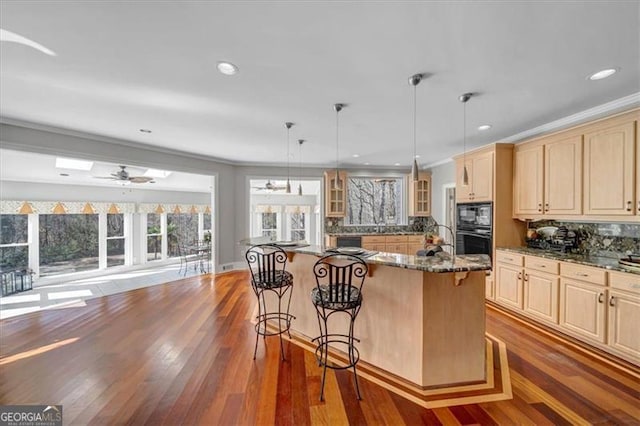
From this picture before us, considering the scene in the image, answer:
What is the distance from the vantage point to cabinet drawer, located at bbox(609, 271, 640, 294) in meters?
2.34

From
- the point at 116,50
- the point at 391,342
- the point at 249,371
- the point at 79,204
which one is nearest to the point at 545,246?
the point at 391,342

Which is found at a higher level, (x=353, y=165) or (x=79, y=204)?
(x=353, y=165)

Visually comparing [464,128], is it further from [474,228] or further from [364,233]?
[364,233]

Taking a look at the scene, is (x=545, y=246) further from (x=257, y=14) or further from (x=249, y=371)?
(x=257, y=14)

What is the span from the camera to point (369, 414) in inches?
Result: 72.6

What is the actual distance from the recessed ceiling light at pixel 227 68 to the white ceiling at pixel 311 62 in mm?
55

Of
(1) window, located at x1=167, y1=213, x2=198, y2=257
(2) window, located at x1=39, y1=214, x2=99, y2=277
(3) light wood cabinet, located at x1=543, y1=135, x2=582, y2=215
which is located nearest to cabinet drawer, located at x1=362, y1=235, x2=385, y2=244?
(3) light wood cabinet, located at x1=543, y1=135, x2=582, y2=215

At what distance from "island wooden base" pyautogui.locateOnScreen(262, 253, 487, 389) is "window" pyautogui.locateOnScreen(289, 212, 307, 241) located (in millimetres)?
7364

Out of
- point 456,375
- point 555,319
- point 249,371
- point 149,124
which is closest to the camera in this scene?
point 456,375

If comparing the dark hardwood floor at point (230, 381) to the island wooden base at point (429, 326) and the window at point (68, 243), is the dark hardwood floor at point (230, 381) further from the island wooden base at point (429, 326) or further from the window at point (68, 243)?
the window at point (68, 243)

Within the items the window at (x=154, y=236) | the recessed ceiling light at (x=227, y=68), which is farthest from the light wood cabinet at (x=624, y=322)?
the window at (x=154, y=236)

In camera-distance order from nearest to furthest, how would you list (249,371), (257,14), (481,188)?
(257,14)
(249,371)
(481,188)

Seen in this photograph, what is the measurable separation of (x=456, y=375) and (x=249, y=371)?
1.73 m

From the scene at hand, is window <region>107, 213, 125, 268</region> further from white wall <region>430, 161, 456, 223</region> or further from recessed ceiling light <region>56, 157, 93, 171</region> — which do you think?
white wall <region>430, 161, 456, 223</region>
